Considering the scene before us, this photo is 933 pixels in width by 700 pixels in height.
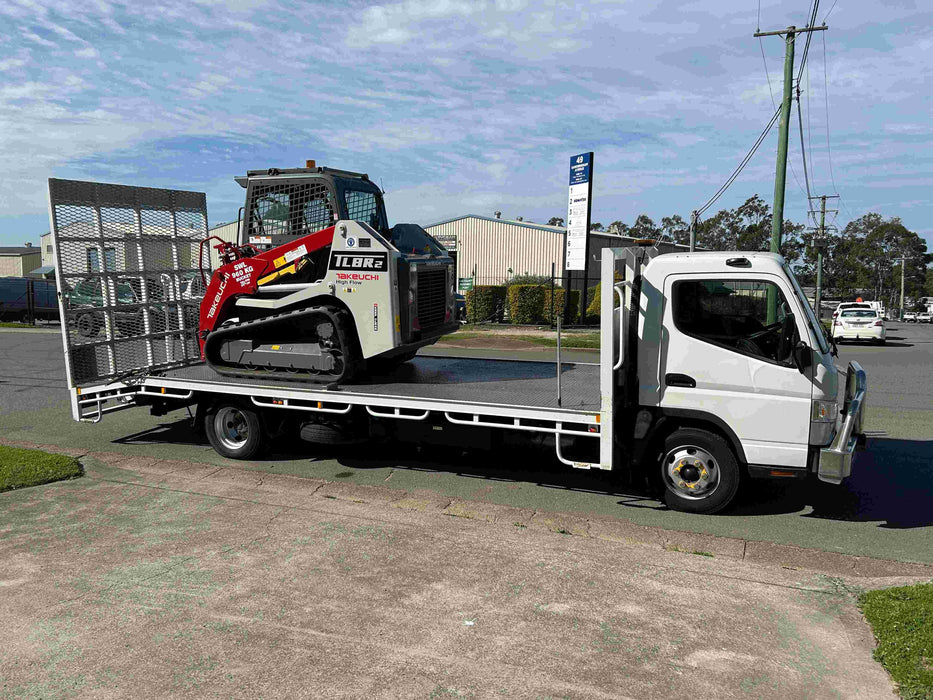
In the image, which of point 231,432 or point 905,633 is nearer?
point 905,633

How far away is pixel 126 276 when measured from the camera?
9.11 meters

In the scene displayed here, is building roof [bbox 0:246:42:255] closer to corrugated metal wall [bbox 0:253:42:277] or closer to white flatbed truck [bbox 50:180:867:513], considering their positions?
corrugated metal wall [bbox 0:253:42:277]

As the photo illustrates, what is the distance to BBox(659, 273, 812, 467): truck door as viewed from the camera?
236 inches

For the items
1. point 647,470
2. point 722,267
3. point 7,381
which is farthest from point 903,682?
point 7,381

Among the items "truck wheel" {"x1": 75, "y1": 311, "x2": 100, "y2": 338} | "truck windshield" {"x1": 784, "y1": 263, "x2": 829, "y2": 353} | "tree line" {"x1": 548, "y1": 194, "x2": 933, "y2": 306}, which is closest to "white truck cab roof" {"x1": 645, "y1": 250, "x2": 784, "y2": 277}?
"truck windshield" {"x1": 784, "y1": 263, "x2": 829, "y2": 353}

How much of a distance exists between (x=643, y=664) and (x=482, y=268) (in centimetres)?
4121

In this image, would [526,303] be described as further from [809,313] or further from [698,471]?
[809,313]

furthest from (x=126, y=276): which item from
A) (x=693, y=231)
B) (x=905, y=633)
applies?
(x=693, y=231)

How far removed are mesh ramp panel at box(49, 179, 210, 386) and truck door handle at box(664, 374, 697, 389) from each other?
6.26 metres

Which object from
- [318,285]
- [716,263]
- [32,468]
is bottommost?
[32,468]

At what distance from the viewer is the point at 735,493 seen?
6312 millimetres

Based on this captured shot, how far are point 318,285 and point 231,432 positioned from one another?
6.94 ft

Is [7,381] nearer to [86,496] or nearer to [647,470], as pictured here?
[86,496]

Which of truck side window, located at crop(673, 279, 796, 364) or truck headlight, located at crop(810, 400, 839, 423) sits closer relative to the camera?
truck headlight, located at crop(810, 400, 839, 423)
